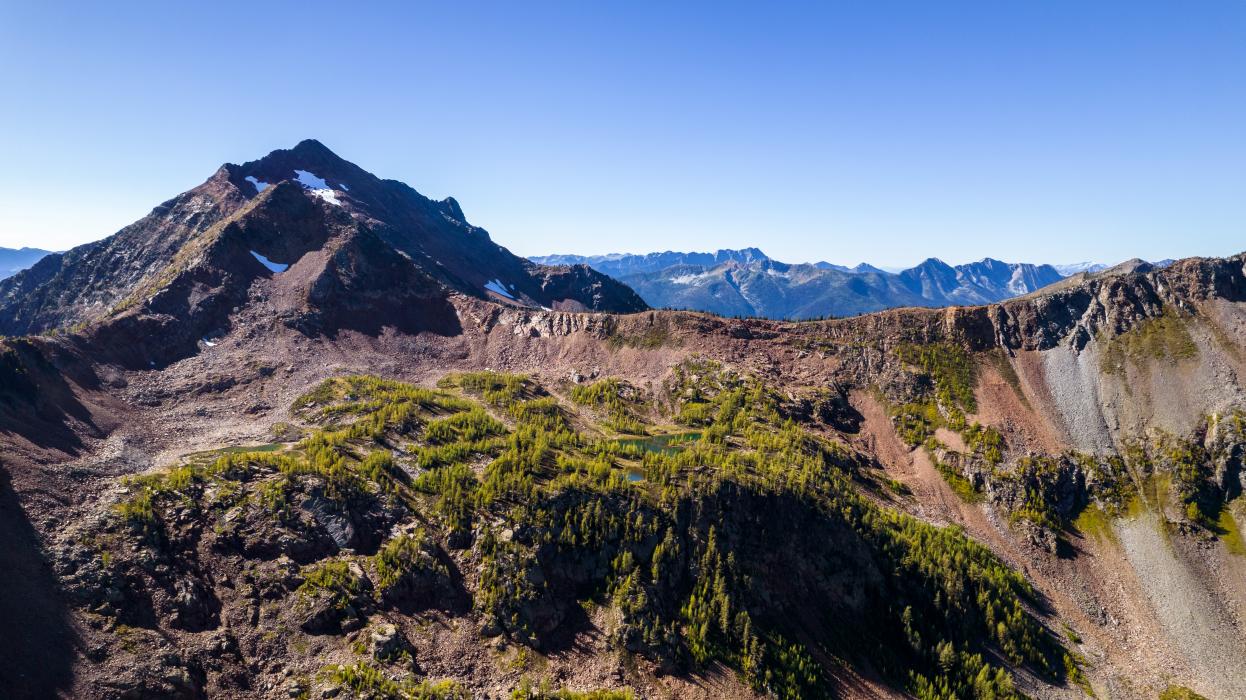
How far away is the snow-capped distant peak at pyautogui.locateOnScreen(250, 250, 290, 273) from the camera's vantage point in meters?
150

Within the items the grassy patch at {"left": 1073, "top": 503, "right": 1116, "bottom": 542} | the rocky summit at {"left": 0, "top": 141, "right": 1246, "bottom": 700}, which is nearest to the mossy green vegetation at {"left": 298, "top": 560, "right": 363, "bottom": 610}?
the rocky summit at {"left": 0, "top": 141, "right": 1246, "bottom": 700}

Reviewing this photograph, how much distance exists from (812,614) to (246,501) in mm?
66017

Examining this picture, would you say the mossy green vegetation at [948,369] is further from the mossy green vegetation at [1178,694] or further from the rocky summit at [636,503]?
the mossy green vegetation at [1178,694]

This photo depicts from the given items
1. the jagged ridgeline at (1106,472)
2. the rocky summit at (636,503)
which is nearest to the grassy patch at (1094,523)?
the jagged ridgeline at (1106,472)

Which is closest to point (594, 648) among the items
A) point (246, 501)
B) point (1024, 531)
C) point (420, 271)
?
point (246, 501)

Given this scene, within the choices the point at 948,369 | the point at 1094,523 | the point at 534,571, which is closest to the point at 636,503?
the point at 534,571

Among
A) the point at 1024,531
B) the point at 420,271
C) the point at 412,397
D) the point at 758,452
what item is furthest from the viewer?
the point at 420,271

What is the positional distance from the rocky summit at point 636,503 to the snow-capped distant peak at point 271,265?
9.42 metres

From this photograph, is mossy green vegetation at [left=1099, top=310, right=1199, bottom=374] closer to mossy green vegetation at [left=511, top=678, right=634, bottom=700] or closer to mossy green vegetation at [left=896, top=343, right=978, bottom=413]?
mossy green vegetation at [left=896, top=343, right=978, bottom=413]

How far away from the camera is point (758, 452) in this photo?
307ft

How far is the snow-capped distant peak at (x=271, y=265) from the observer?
492 ft

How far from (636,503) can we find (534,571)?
1489 centimetres

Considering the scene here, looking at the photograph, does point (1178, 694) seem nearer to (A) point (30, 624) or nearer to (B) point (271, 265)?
(A) point (30, 624)

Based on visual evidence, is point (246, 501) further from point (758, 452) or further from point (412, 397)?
point (758, 452)
